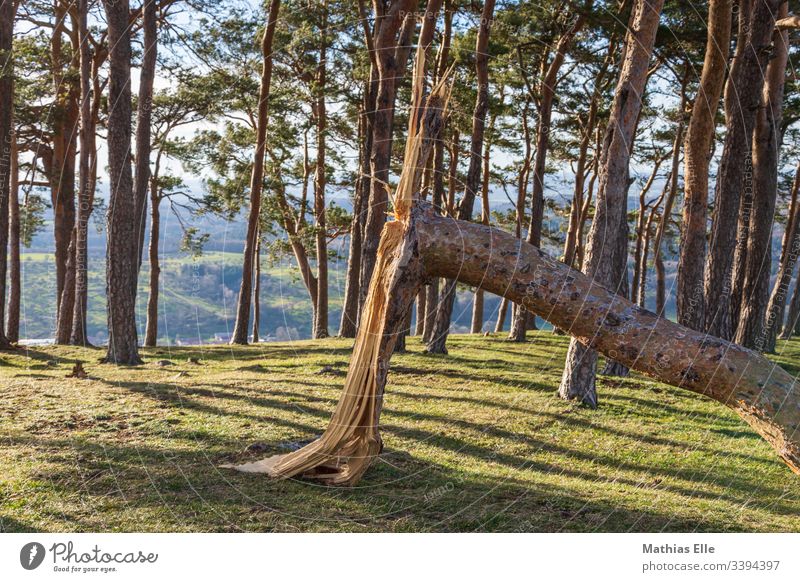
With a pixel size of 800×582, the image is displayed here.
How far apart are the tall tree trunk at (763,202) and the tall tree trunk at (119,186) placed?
1222 centimetres

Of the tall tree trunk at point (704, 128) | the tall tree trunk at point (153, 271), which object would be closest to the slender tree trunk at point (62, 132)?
the tall tree trunk at point (153, 271)

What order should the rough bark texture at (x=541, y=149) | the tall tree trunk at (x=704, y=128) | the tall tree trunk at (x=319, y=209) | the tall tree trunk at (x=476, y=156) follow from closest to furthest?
the tall tree trunk at (x=704, y=128), the tall tree trunk at (x=476, y=156), the rough bark texture at (x=541, y=149), the tall tree trunk at (x=319, y=209)

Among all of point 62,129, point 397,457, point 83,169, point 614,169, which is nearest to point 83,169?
point 83,169

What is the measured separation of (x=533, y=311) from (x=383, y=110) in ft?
28.9

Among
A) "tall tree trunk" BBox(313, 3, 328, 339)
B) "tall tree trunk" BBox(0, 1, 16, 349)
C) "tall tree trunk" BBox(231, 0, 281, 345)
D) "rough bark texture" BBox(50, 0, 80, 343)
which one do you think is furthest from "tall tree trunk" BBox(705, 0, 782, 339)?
"rough bark texture" BBox(50, 0, 80, 343)

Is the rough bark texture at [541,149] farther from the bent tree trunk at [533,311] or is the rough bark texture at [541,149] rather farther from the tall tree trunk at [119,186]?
the bent tree trunk at [533,311]

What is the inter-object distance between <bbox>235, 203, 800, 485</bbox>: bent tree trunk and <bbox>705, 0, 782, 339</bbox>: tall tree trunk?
8.17 metres

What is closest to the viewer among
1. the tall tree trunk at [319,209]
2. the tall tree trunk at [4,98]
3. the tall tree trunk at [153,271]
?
the tall tree trunk at [4,98]

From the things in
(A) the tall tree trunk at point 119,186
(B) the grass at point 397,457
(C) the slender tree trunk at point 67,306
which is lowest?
(B) the grass at point 397,457

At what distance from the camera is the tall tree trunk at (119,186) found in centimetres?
1327

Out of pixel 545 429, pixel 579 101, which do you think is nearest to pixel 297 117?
pixel 579 101

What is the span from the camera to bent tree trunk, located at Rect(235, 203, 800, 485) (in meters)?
5.99

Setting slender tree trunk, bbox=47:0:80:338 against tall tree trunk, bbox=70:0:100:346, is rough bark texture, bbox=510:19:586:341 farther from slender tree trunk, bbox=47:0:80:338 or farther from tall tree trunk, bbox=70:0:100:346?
slender tree trunk, bbox=47:0:80:338

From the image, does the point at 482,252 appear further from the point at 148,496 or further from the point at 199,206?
the point at 199,206
